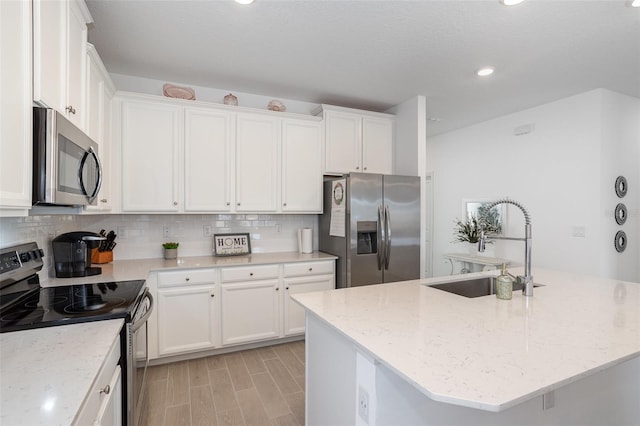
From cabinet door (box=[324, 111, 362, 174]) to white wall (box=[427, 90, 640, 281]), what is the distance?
2096mm

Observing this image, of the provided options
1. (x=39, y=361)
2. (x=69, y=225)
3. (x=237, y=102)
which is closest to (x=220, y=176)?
(x=237, y=102)

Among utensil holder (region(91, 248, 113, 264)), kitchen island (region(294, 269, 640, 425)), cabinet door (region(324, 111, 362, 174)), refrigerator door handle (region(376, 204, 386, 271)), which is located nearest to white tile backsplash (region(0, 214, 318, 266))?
utensil holder (region(91, 248, 113, 264))

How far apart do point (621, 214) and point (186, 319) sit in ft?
15.1

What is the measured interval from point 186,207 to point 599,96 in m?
4.34

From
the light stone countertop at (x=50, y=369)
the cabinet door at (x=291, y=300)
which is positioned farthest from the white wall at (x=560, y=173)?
the light stone countertop at (x=50, y=369)

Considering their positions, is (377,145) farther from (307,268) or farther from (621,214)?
(621,214)

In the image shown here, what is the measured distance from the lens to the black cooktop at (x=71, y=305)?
1.36 m

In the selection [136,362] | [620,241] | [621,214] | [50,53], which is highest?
[50,53]

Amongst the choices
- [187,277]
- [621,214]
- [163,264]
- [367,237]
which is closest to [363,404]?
[187,277]

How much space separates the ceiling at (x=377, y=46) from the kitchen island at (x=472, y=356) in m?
1.76

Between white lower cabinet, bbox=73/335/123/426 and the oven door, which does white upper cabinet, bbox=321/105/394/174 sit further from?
white lower cabinet, bbox=73/335/123/426

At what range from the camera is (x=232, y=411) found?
2158mm

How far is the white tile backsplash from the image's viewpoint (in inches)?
110

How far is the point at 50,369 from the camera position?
0.99 meters
